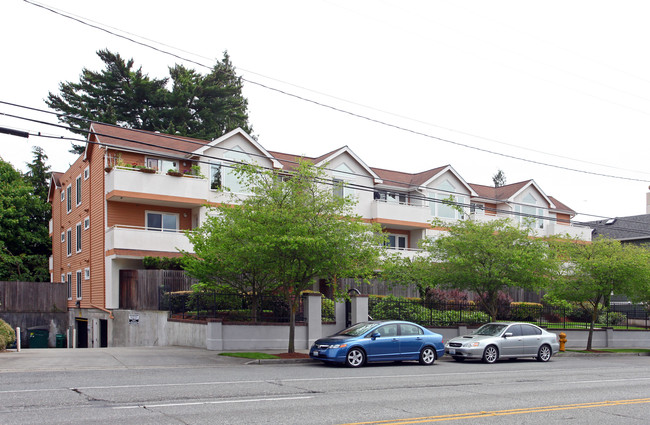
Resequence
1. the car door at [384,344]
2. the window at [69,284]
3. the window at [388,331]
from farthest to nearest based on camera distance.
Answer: the window at [69,284]
the window at [388,331]
the car door at [384,344]

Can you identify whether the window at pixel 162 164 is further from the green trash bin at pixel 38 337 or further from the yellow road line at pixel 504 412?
the yellow road line at pixel 504 412

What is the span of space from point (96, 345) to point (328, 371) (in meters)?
19.7

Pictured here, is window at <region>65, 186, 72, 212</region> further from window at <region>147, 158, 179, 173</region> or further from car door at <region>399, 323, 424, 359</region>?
car door at <region>399, 323, 424, 359</region>

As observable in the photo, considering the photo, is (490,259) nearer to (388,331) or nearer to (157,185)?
(388,331)

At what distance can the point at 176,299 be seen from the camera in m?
26.7

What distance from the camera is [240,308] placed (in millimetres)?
25031

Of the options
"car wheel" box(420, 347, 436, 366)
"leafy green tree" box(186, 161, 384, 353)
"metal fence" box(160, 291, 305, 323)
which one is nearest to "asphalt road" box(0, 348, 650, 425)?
"car wheel" box(420, 347, 436, 366)

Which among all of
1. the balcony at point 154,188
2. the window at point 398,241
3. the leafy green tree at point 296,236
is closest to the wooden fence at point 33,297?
the balcony at point 154,188

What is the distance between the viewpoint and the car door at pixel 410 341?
64.2ft

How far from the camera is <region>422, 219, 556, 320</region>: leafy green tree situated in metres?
Result: 24.8

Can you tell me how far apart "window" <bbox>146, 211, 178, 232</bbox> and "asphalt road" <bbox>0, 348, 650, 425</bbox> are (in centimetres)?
1352

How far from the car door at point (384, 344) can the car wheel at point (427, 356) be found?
3.58 ft

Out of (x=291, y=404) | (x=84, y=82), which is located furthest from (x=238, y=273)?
(x=84, y=82)

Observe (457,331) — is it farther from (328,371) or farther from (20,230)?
(20,230)
